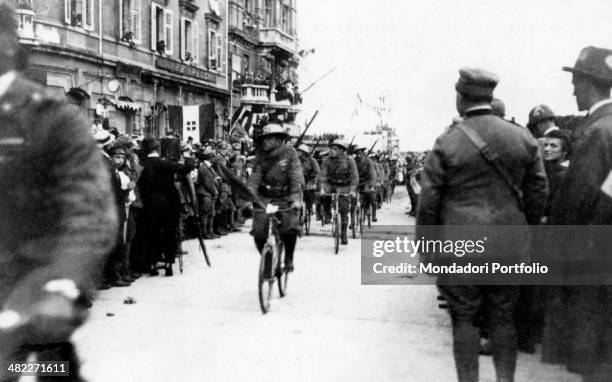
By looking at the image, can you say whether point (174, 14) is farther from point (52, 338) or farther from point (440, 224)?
point (52, 338)

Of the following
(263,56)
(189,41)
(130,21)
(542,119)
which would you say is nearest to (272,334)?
(542,119)

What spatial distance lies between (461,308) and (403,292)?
4.63 meters

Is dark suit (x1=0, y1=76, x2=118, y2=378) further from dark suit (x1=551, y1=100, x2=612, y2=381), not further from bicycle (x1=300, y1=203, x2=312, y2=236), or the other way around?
bicycle (x1=300, y1=203, x2=312, y2=236)

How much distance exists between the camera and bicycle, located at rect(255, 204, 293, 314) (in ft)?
24.5

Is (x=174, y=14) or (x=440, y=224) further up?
(x=174, y=14)

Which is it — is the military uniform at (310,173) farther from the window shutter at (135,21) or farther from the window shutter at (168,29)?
the window shutter at (168,29)

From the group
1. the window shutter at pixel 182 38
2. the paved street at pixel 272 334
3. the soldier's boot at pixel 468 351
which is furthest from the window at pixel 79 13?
the soldier's boot at pixel 468 351

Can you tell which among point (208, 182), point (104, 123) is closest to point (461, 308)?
point (208, 182)

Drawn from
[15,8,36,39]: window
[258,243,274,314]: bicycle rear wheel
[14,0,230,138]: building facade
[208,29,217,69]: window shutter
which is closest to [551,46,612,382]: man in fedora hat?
[258,243,274,314]: bicycle rear wheel

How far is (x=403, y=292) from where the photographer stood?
8898 millimetres

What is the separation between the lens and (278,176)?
8266mm

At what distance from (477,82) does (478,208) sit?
782mm

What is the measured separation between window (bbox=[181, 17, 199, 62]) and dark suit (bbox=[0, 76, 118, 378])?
29205 millimetres

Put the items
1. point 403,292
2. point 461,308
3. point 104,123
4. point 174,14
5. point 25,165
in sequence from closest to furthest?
point 25,165
point 461,308
point 403,292
point 104,123
point 174,14
